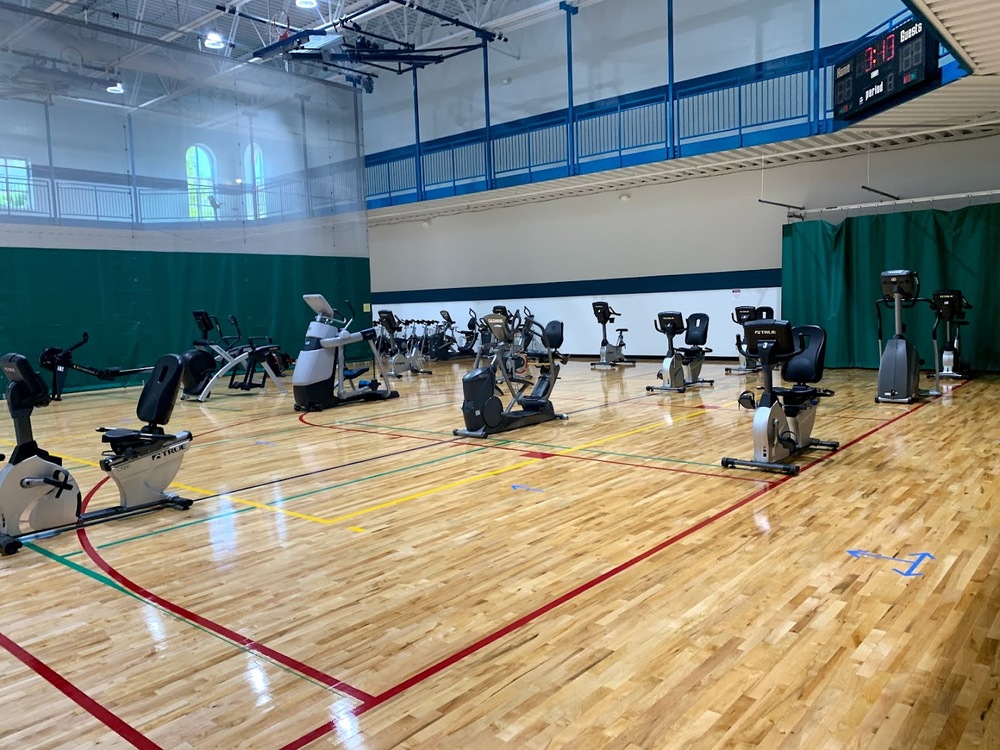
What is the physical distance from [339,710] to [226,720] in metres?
0.35

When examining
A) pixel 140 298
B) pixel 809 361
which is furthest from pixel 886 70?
pixel 140 298

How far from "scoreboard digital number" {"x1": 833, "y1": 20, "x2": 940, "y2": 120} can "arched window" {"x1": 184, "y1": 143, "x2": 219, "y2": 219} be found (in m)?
11.2

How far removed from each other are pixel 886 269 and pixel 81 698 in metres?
12.3

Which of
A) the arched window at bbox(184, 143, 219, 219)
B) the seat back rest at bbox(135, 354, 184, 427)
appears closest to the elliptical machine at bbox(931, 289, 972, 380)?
the seat back rest at bbox(135, 354, 184, 427)

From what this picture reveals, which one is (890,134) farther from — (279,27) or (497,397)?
(279,27)

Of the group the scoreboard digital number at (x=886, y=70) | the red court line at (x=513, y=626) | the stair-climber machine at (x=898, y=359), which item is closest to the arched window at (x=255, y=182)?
the scoreboard digital number at (x=886, y=70)

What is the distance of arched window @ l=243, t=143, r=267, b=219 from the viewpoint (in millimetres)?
14961

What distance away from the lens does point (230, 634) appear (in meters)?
2.92

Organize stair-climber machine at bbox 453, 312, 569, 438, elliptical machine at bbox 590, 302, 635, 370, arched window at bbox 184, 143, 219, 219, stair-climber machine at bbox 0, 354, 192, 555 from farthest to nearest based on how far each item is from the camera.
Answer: arched window at bbox 184, 143, 219, 219 → elliptical machine at bbox 590, 302, 635, 370 → stair-climber machine at bbox 453, 312, 569, 438 → stair-climber machine at bbox 0, 354, 192, 555

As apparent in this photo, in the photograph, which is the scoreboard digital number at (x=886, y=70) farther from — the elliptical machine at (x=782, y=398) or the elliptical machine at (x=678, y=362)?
the elliptical machine at (x=782, y=398)

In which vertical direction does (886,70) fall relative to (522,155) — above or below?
below

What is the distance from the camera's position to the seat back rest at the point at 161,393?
475cm

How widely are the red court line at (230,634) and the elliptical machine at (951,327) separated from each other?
357 inches

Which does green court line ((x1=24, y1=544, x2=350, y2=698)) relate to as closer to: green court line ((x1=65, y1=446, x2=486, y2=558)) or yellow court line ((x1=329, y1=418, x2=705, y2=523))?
green court line ((x1=65, y1=446, x2=486, y2=558))
